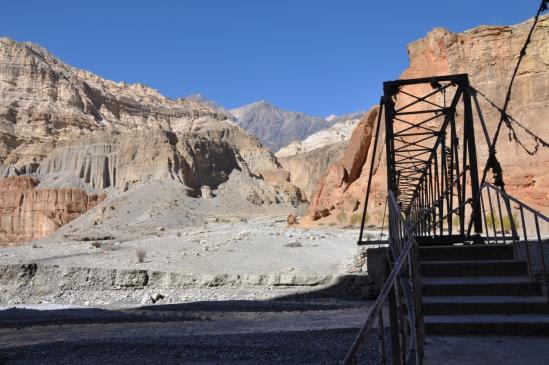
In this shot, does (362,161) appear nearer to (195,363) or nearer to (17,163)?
(195,363)

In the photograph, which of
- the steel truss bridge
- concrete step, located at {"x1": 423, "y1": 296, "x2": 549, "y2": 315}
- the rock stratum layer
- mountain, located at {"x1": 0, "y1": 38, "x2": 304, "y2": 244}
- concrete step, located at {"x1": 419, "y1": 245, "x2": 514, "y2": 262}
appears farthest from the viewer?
mountain, located at {"x1": 0, "y1": 38, "x2": 304, "y2": 244}

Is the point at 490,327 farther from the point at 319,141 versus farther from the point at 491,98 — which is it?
the point at 319,141

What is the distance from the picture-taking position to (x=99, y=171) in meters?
79.2

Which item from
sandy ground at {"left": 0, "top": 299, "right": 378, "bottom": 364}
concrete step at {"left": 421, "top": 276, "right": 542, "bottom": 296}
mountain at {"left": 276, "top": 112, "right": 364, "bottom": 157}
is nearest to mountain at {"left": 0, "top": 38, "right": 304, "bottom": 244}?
mountain at {"left": 276, "top": 112, "right": 364, "bottom": 157}

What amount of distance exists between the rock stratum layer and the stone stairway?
84.3 ft

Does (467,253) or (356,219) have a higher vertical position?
(356,219)

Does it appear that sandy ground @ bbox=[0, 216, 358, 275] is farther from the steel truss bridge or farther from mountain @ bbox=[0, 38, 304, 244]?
mountain @ bbox=[0, 38, 304, 244]

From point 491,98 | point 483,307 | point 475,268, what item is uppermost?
point 491,98

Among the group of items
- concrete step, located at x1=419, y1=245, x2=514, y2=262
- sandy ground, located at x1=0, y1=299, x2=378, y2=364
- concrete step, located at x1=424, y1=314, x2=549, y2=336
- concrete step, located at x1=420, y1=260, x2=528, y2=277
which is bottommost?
sandy ground, located at x1=0, y1=299, x2=378, y2=364

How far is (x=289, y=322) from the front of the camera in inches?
451

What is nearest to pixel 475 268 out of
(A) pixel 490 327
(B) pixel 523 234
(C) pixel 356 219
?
(A) pixel 490 327

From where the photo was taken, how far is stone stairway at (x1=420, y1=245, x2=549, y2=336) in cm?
505

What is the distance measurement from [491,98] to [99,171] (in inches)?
2435

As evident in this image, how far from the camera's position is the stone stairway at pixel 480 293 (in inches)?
199
